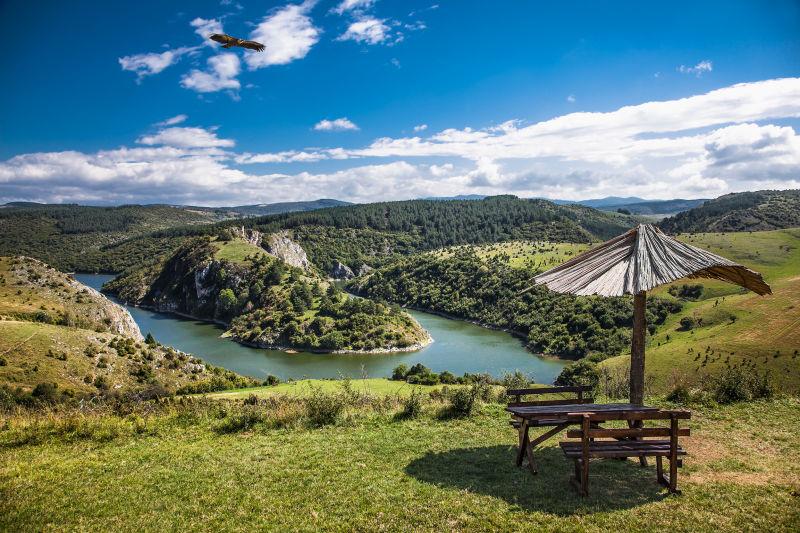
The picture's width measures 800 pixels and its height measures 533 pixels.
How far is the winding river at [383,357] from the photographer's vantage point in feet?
234

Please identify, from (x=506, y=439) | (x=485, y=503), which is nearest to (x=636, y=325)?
(x=506, y=439)

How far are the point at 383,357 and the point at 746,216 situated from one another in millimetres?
147145

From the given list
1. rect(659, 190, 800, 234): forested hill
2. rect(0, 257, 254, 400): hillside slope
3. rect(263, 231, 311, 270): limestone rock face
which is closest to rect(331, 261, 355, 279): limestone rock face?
rect(263, 231, 311, 270): limestone rock face

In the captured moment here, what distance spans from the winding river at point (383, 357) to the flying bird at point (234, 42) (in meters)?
53.6

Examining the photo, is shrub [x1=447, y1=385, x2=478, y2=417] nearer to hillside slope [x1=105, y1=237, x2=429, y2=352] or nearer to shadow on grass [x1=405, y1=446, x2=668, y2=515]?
shadow on grass [x1=405, y1=446, x2=668, y2=515]

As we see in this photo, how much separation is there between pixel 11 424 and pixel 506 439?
38.5ft

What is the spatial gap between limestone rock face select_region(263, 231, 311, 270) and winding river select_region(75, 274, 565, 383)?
45647 millimetres

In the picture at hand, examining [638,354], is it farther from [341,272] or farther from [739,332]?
[341,272]

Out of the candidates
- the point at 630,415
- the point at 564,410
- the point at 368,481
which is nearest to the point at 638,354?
the point at 630,415

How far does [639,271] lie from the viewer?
9.32 metres

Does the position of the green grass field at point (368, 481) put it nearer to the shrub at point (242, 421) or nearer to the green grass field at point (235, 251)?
the shrub at point (242, 421)

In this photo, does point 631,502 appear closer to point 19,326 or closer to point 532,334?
point 19,326

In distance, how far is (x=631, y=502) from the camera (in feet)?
23.9

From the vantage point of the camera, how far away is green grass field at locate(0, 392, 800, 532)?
267 inches
